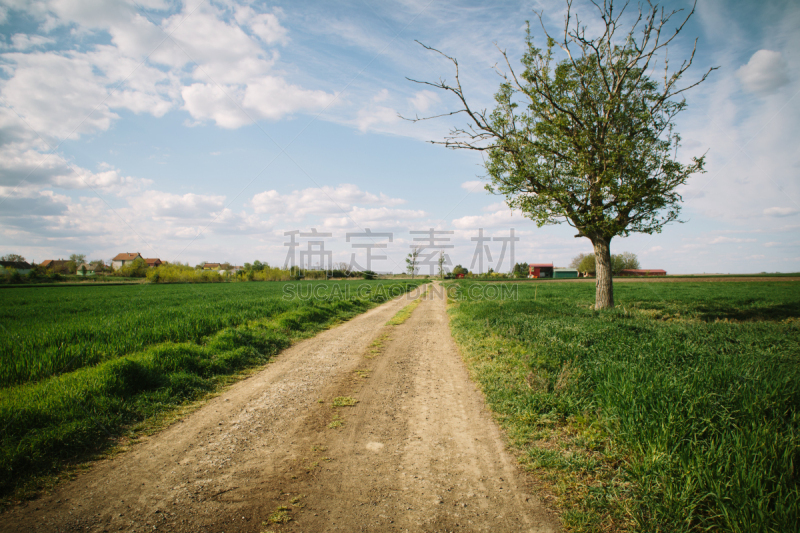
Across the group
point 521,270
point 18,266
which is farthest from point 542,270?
point 18,266

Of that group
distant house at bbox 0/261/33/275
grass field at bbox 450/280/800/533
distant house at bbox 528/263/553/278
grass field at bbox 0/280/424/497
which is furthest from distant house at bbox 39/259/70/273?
distant house at bbox 528/263/553/278

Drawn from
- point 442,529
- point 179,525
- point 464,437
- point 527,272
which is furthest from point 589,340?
point 527,272

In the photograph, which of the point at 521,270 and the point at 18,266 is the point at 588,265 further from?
the point at 18,266

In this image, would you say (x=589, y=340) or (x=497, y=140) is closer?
(x=589, y=340)

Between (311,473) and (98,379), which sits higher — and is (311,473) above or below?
below

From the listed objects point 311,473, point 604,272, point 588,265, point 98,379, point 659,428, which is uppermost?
point 588,265

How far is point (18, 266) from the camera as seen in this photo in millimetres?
49938

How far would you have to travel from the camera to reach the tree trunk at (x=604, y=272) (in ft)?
46.3

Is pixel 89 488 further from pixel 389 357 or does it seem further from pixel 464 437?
pixel 389 357

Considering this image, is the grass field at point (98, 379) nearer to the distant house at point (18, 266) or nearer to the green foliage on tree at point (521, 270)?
the distant house at point (18, 266)

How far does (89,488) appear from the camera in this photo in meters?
3.40

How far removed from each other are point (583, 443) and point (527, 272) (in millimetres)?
124466

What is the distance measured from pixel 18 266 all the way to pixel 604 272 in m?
77.1

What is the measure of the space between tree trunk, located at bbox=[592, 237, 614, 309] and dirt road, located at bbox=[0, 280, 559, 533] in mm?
11116
